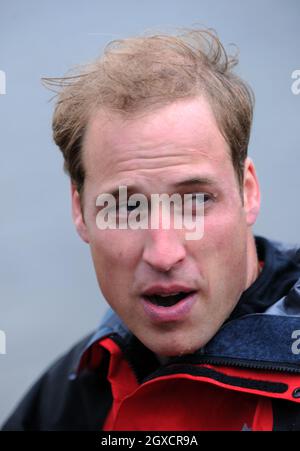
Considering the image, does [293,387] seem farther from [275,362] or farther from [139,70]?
[139,70]

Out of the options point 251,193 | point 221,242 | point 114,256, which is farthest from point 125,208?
point 251,193

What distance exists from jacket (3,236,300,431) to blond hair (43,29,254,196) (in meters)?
0.26

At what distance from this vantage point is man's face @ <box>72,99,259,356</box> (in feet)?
4.87

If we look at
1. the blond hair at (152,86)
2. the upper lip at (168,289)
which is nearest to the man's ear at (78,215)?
the blond hair at (152,86)

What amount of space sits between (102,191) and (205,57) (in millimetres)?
393

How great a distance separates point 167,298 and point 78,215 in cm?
36

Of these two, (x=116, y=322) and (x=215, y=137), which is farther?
(x=116, y=322)

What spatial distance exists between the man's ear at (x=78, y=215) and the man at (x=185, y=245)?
61mm

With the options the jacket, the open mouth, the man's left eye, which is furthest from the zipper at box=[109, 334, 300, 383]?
the man's left eye

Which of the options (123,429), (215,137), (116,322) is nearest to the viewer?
(215,137)

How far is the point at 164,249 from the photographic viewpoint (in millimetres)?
1437

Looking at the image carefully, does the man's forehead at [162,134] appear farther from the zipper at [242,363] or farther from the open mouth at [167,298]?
the zipper at [242,363]

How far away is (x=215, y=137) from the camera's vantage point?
1.55m
